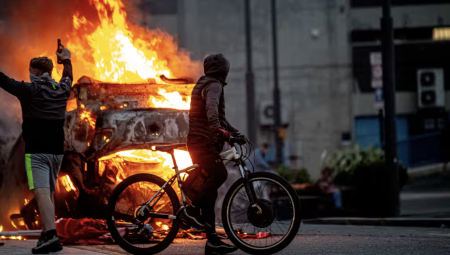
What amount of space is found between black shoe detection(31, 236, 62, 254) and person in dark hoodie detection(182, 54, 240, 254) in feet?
3.52

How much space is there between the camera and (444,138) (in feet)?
90.5

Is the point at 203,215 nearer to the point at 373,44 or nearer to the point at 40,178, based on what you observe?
the point at 40,178

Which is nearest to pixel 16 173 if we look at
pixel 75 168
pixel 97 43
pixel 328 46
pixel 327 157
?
pixel 75 168

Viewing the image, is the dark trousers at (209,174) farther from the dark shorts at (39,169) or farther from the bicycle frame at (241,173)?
the dark shorts at (39,169)

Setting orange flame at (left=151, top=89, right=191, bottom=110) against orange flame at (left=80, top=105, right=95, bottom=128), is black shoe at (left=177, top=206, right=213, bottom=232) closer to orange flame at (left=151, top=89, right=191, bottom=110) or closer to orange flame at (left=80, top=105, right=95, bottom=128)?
orange flame at (left=80, top=105, right=95, bottom=128)

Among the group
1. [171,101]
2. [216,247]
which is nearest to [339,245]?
[216,247]

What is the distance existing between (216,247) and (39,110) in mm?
1835

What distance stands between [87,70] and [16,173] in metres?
1.51

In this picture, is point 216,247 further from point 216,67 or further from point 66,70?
point 66,70

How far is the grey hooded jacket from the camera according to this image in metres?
6.25

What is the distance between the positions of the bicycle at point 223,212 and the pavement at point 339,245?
215 mm

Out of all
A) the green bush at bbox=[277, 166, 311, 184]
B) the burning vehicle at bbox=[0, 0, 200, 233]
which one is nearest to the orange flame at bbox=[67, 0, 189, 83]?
the burning vehicle at bbox=[0, 0, 200, 233]

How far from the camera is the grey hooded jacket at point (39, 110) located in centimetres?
625

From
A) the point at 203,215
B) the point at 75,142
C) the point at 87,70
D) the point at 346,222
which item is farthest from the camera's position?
the point at 346,222
